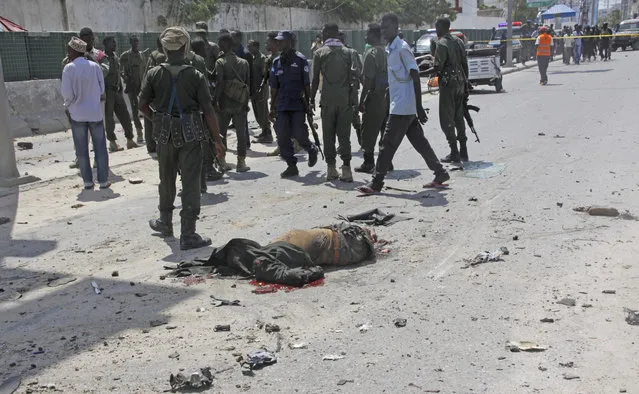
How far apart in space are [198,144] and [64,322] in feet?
7.46

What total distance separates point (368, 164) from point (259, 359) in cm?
608

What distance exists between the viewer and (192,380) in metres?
3.88

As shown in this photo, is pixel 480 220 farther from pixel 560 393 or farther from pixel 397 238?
pixel 560 393

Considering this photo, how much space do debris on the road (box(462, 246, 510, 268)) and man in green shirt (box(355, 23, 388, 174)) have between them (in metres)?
3.80

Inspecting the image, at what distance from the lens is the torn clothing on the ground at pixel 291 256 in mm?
5508

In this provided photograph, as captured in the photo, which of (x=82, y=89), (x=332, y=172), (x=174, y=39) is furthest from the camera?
(x=332, y=172)

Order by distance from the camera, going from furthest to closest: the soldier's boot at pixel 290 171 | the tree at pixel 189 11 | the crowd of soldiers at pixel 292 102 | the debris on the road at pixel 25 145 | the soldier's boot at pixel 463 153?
the tree at pixel 189 11
the debris on the road at pixel 25 145
the soldier's boot at pixel 463 153
the soldier's boot at pixel 290 171
the crowd of soldiers at pixel 292 102

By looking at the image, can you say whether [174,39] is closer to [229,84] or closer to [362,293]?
[362,293]

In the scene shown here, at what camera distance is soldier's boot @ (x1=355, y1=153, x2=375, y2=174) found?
9938 mm

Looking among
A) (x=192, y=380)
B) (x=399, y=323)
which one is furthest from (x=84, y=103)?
(x=192, y=380)

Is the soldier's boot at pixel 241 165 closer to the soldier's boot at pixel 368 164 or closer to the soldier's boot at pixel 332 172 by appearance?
the soldier's boot at pixel 332 172

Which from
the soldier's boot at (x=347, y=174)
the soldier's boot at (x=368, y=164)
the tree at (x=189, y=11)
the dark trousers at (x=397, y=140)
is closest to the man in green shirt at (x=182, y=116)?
the dark trousers at (x=397, y=140)

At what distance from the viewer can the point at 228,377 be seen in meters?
4.01

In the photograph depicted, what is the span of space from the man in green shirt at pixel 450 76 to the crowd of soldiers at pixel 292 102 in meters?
0.01
